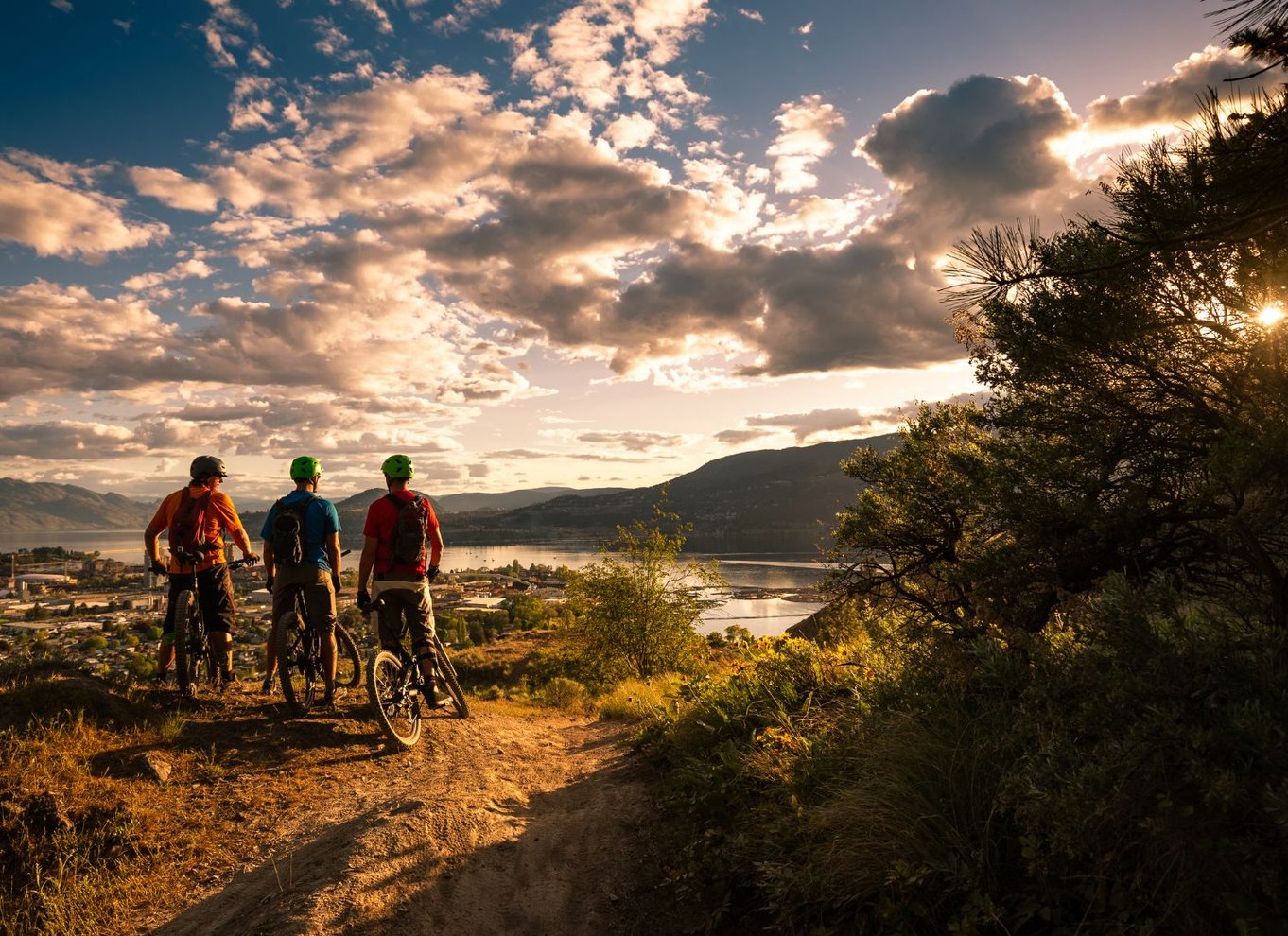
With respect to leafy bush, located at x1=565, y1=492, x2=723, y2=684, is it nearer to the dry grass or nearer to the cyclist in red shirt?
the cyclist in red shirt

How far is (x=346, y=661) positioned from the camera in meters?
9.22

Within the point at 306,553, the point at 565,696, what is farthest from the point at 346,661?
the point at 565,696

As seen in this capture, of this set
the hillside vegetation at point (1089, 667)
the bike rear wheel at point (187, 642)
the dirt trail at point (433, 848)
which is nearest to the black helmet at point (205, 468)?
the bike rear wheel at point (187, 642)

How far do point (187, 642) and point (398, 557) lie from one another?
263 cm

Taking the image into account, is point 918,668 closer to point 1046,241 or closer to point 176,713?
point 1046,241

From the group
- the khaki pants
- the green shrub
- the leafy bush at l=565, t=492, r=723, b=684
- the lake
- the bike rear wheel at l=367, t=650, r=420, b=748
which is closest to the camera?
the bike rear wheel at l=367, t=650, r=420, b=748

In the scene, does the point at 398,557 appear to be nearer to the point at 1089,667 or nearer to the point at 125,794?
the point at 125,794

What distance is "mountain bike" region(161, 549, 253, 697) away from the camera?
7.66 m

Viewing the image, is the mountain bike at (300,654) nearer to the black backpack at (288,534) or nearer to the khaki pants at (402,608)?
the black backpack at (288,534)

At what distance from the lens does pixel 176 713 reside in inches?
284

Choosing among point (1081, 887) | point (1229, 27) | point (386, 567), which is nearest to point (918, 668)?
point (1081, 887)

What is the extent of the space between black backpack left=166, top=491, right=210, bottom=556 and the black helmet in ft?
0.99

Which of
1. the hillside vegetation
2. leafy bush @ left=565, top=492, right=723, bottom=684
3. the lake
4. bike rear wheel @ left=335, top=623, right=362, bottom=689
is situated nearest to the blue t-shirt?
bike rear wheel @ left=335, top=623, right=362, bottom=689

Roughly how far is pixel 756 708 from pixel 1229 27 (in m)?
6.17
